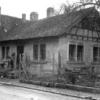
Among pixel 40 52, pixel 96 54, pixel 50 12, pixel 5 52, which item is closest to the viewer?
pixel 40 52

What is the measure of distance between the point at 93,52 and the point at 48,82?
8960 mm

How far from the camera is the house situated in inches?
750

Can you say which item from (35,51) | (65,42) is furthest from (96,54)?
(35,51)

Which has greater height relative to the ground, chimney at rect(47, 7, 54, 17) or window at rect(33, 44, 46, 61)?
chimney at rect(47, 7, 54, 17)

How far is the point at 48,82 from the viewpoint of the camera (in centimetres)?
1465

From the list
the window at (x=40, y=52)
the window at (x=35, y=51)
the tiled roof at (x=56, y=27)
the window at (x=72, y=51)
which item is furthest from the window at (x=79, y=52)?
the window at (x=35, y=51)

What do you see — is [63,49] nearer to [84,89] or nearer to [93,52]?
[93,52]

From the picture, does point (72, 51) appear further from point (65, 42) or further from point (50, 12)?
point (50, 12)

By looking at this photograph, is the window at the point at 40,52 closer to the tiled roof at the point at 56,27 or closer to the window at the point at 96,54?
the tiled roof at the point at 56,27

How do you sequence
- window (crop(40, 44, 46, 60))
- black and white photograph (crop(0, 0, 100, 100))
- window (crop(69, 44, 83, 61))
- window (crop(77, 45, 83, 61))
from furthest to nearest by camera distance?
window (crop(40, 44, 46, 60))
window (crop(77, 45, 83, 61))
window (crop(69, 44, 83, 61))
black and white photograph (crop(0, 0, 100, 100))

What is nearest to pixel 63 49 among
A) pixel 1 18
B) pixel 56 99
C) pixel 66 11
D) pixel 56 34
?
pixel 56 34

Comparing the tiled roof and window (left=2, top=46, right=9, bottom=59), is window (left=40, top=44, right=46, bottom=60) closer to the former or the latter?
the tiled roof

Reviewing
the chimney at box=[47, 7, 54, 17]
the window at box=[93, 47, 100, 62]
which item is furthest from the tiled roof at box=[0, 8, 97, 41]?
the chimney at box=[47, 7, 54, 17]

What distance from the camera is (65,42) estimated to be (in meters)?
19.2
